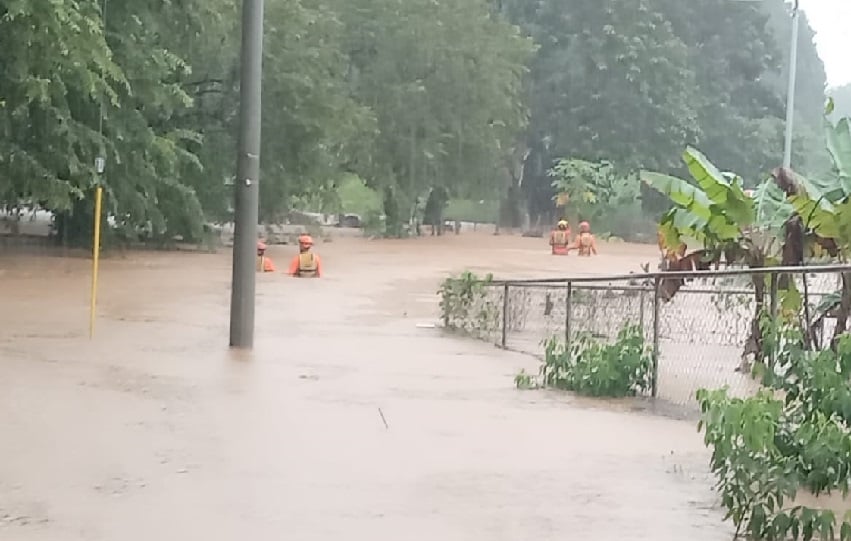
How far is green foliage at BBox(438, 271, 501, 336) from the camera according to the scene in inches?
743

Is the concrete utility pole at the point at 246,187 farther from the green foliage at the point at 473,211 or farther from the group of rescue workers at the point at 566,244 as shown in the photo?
the green foliage at the point at 473,211

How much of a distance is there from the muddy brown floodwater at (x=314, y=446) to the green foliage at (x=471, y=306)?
47.8 inches

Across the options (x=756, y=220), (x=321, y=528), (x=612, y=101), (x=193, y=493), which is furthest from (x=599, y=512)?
(x=612, y=101)

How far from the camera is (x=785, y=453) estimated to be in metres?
6.05

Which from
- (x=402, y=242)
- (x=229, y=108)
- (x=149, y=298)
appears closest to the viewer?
(x=149, y=298)

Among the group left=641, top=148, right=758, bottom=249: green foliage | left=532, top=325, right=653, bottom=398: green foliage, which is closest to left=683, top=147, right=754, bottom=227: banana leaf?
left=641, top=148, right=758, bottom=249: green foliage

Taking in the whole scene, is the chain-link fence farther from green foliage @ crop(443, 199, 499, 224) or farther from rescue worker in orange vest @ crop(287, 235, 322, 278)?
green foliage @ crop(443, 199, 499, 224)

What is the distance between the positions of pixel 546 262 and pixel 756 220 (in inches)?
1128

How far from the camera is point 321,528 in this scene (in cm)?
641

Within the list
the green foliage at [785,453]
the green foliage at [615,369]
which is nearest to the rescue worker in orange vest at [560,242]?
the green foliage at [615,369]

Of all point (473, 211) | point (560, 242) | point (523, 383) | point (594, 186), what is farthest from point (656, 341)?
point (473, 211)

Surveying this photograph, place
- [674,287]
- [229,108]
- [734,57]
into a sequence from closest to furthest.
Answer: [674,287]
[229,108]
[734,57]

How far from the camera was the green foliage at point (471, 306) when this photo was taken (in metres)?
18.9

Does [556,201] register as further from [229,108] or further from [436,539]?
[436,539]
